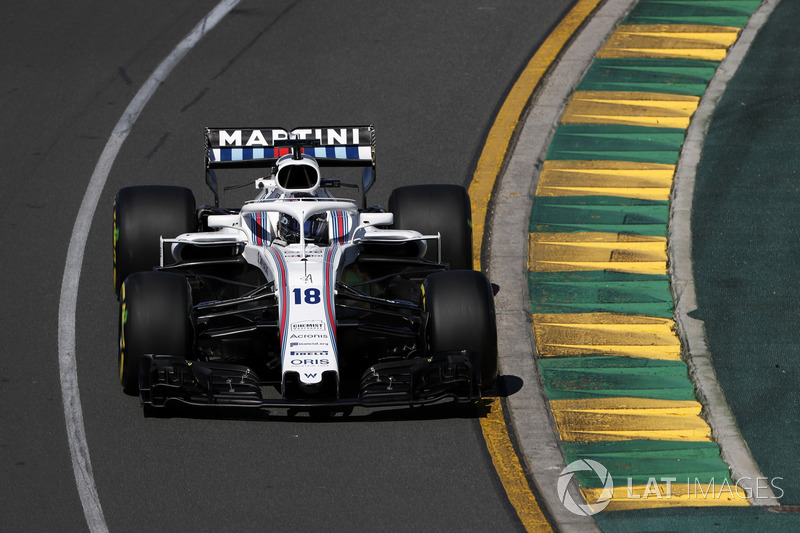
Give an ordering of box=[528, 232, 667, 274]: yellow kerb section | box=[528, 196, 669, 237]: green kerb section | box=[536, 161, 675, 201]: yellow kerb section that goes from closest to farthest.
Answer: box=[528, 232, 667, 274]: yellow kerb section → box=[528, 196, 669, 237]: green kerb section → box=[536, 161, 675, 201]: yellow kerb section

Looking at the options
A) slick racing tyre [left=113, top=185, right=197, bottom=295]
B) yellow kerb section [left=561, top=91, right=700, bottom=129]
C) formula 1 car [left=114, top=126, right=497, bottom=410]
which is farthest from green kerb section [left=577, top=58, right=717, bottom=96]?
slick racing tyre [left=113, top=185, right=197, bottom=295]

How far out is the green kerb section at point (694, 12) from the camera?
17.4 m

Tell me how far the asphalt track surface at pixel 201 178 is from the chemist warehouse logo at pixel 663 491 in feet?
1.67

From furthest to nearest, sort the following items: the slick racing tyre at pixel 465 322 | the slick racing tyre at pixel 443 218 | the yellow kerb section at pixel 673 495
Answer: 1. the slick racing tyre at pixel 443 218
2. the slick racing tyre at pixel 465 322
3. the yellow kerb section at pixel 673 495

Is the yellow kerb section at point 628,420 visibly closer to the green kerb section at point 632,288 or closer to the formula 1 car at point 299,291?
the green kerb section at point 632,288

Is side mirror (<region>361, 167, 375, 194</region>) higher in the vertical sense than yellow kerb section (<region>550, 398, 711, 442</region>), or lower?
higher

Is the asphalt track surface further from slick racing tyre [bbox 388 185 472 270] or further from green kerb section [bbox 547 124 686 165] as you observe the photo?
slick racing tyre [bbox 388 185 472 270]

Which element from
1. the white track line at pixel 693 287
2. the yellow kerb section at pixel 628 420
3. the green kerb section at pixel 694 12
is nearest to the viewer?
the white track line at pixel 693 287

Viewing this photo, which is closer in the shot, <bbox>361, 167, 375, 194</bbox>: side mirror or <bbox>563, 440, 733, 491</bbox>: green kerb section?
<bbox>563, 440, 733, 491</bbox>: green kerb section

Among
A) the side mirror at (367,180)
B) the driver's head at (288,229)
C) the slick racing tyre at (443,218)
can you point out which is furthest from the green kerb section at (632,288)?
the driver's head at (288,229)

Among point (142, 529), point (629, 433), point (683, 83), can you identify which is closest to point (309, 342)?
point (142, 529)

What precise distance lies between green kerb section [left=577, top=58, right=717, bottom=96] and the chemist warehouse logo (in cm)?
708

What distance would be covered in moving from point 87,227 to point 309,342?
163 inches

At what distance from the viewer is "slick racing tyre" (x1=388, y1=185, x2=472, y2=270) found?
11766 mm
